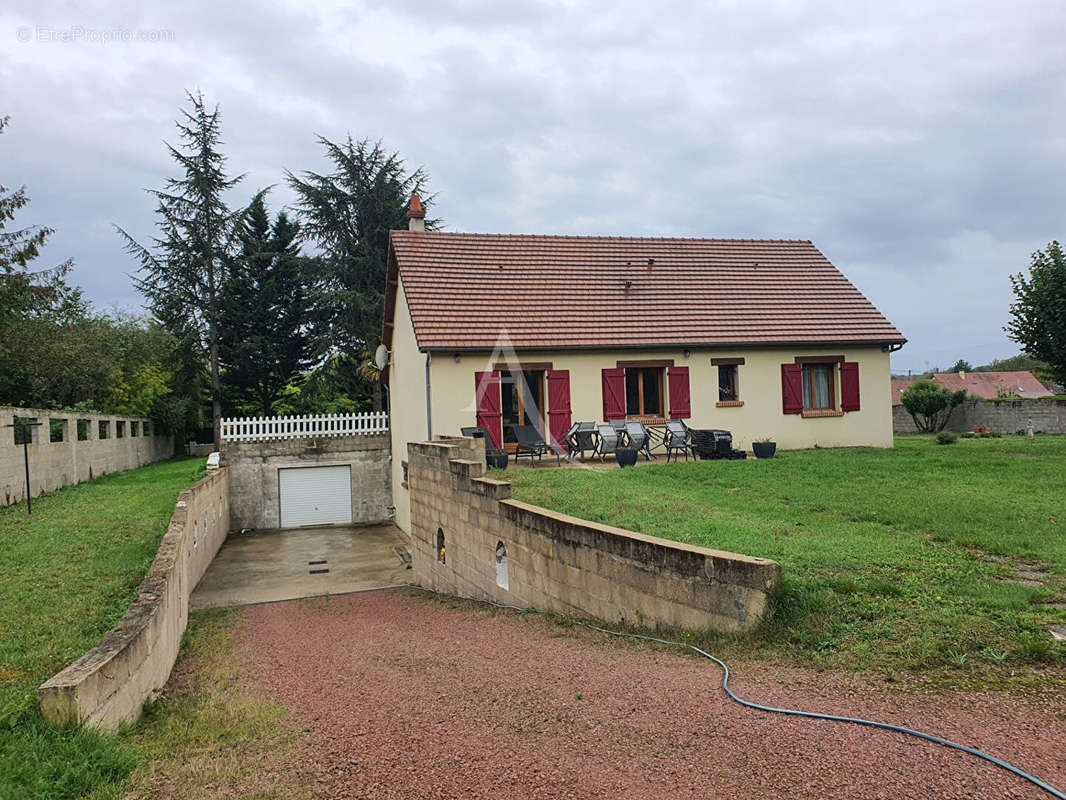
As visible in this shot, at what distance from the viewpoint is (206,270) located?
114 ft

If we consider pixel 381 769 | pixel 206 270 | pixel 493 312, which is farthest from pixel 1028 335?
pixel 206 270

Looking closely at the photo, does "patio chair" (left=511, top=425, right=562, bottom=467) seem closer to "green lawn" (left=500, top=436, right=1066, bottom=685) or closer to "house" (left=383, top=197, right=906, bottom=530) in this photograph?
"house" (left=383, top=197, right=906, bottom=530)

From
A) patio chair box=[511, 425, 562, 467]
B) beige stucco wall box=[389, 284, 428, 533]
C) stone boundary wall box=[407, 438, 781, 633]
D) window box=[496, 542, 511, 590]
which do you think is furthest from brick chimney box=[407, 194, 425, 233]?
window box=[496, 542, 511, 590]

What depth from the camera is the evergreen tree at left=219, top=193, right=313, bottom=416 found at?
3538 centimetres

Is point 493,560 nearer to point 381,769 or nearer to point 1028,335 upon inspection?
point 381,769

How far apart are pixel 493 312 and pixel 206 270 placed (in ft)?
77.6

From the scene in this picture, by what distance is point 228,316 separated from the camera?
35.3m

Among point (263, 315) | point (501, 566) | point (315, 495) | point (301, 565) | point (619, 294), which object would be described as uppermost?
point (263, 315)

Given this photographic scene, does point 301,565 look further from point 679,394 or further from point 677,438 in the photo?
point 679,394

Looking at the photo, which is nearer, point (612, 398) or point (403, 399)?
point (612, 398)

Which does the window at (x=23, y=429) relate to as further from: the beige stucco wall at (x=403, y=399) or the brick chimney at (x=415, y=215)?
the brick chimney at (x=415, y=215)

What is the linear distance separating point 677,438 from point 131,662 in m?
11.2

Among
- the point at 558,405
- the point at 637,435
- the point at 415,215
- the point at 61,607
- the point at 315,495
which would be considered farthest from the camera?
the point at 315,495

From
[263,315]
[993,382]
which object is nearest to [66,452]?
[263,315]
